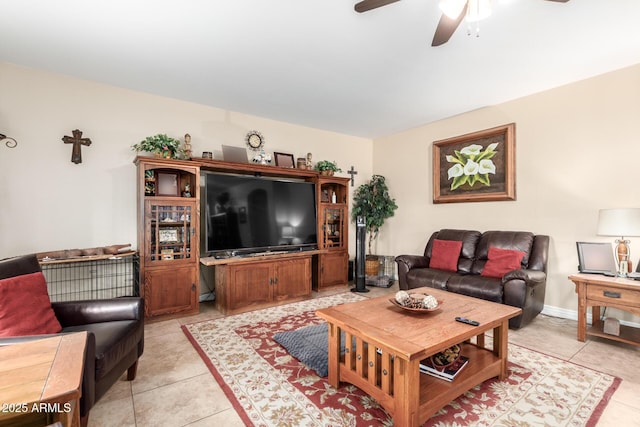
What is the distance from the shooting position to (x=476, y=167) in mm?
4273

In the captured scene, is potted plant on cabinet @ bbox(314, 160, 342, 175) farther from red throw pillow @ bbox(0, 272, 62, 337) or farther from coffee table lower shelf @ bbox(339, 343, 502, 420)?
red throw pillow @ bbox(0, 272, 62, 337)

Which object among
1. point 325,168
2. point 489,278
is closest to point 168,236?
point 325,168

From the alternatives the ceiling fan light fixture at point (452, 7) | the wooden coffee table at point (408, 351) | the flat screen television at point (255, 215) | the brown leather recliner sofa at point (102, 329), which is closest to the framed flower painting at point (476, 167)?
the flat screen television at point (255, 215)

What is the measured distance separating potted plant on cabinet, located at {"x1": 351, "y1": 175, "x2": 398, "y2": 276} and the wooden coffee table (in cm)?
287

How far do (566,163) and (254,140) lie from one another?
4065mm

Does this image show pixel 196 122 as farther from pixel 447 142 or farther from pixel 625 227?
pixel 625 227

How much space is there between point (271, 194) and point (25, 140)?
2.65m

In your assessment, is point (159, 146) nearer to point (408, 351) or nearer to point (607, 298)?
point (408, 351)

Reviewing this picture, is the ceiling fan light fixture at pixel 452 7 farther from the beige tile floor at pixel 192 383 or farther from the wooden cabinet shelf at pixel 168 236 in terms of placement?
the wooden cabinet shelf at pixel 168 236

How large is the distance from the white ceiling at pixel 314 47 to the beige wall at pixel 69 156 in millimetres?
215

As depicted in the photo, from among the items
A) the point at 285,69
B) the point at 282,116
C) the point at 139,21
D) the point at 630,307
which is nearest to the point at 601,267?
the point at 630,307

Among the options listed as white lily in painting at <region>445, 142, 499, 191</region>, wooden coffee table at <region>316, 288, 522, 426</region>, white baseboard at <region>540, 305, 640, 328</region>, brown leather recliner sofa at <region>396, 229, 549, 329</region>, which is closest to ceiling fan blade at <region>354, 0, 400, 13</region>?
wooden coffee table at <region>316, 288, 522, 426</region>

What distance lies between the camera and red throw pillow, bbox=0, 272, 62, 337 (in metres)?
1.60

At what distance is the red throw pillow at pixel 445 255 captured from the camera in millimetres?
3965
